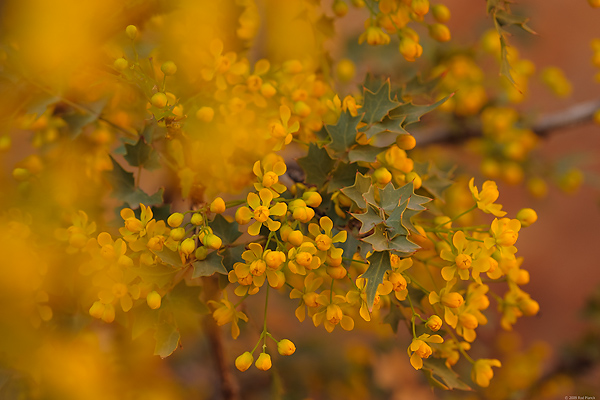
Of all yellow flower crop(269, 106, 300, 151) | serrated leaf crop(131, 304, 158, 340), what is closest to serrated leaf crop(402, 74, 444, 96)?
yellow flower crop(269, 106, 300, 151)

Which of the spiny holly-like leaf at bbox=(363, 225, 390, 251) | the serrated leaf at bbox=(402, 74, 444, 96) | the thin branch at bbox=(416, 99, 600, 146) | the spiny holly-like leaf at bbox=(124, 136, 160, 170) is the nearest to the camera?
the spiny holly-like leaf at bbox=(363, 225, 390, 251)

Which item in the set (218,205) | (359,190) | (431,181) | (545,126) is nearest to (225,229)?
(218,205)

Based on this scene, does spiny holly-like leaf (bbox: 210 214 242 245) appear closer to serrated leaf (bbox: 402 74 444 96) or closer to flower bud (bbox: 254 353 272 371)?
flower bud (bbox: 254 353 272 371)

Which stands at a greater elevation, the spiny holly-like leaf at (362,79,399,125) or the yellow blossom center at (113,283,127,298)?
the spiny holly-like leaf at (362,79,399,125)

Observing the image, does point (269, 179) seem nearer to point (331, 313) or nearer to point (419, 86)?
point (331, 313)

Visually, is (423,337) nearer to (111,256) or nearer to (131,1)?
(111,256)

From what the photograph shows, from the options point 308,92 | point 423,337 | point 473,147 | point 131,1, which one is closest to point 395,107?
point 308,92

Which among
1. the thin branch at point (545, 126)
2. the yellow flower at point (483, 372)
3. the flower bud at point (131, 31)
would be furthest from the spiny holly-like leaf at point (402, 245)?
the thin branch at point (545, 126)

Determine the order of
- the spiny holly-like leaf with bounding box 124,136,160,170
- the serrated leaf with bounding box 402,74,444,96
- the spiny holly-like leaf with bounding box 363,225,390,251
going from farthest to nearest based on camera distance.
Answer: the serrated leaf with bounding box 402,74,444,96 → the spiny holly-like leaf with bounding box 124,136,160,170 → the spiny holly-like leaf with bounding box 363,225,390,251
